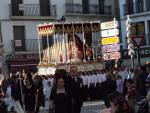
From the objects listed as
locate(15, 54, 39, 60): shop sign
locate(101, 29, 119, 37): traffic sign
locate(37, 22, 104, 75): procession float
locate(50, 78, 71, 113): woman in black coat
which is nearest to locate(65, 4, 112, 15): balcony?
locate(15, 54, 39, 60): shop sign

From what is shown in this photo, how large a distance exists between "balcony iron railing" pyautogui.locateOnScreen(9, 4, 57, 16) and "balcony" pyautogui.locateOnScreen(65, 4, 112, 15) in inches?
59.4

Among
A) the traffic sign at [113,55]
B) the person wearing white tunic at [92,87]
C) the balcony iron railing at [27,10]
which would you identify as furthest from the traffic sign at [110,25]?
the balcony iron railing at [27,10]

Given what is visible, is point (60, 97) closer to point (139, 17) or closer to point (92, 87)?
point (92, 87)

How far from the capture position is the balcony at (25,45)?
1718 inches

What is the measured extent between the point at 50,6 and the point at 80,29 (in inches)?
719

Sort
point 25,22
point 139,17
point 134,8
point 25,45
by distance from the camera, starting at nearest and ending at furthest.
Answer: point 25,45, point 25,22, point 139,17, point 134,8

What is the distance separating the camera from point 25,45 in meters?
44.3

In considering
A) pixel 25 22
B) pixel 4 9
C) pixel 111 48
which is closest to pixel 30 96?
pixel 111 48

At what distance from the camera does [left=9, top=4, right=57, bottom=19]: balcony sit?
146ft

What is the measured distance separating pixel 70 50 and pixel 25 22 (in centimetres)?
1673

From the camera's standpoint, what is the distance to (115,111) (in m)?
8.83

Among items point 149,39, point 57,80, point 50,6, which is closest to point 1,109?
point 57,80

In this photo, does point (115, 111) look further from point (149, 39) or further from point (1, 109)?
point (149, 39)

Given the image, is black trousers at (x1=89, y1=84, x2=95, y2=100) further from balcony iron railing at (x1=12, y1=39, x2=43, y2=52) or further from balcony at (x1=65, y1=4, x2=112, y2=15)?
balcony at (x1=65, y1=4, x2=112, y2=15)
